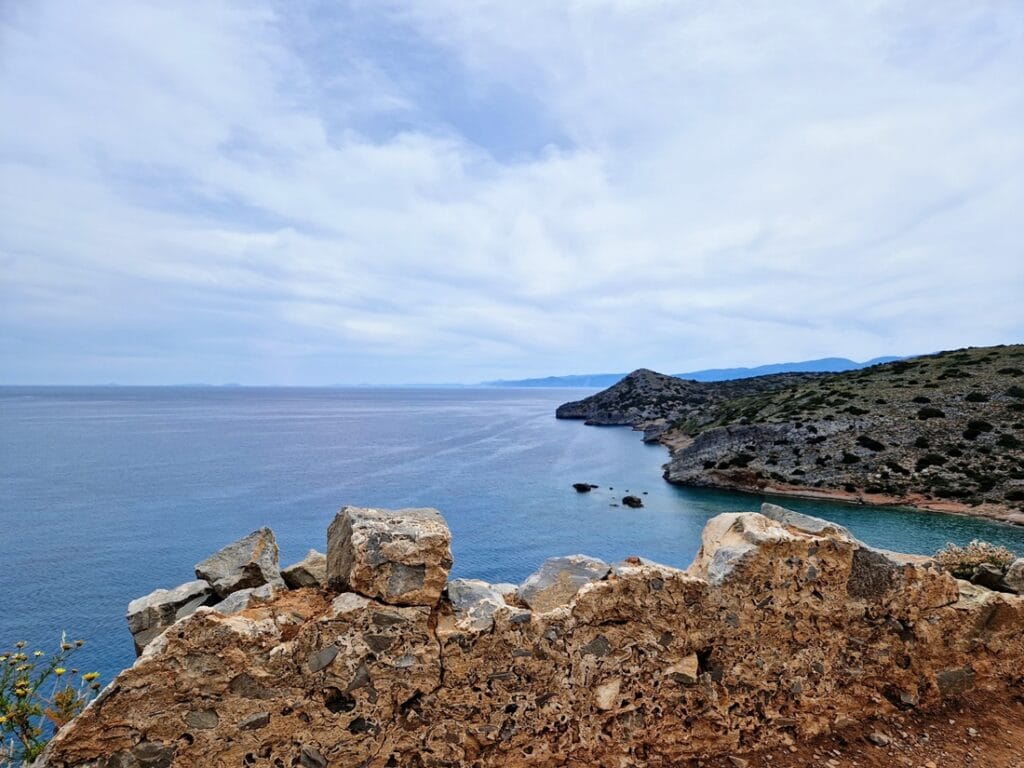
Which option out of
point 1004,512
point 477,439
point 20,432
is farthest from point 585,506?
point 20,432

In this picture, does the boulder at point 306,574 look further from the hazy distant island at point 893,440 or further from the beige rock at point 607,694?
the hazy distant island at point 893,440

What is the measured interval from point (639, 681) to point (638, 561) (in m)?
1.14

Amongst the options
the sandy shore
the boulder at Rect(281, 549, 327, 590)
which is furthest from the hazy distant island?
the boulder at Rect(281, 549, 327, 590)

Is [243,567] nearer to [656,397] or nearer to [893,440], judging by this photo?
[893,440]

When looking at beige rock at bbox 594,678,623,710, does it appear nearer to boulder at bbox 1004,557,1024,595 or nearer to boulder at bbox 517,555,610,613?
boulder at bbox 517,555,610,613

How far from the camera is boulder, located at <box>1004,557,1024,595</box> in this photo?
6.77m

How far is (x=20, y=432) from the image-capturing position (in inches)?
3814

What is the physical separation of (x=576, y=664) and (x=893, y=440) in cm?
5013

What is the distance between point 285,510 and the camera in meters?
43.0

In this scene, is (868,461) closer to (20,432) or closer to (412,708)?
(412,708)

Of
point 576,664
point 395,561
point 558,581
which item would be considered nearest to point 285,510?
point 558,581

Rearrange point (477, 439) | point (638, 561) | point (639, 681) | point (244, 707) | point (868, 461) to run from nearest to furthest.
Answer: point (244, 707), point (639, 681), point (638, 561), point (868, 461), point (477, 439)

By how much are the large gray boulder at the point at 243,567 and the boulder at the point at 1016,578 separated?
8898 millimetres

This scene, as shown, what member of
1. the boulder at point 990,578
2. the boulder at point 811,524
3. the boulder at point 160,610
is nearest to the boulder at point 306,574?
the boulder at point 160,610
